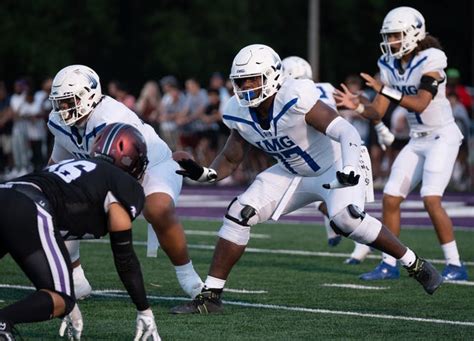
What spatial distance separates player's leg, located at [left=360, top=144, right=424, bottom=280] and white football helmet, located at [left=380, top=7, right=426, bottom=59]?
2.50 ft

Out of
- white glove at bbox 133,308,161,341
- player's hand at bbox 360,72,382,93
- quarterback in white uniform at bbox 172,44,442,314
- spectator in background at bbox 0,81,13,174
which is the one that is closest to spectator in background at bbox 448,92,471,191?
spectator in background at bbox 0,81,13,174

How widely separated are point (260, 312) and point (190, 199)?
30.5ft

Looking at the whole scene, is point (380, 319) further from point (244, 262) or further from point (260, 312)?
point (244, 262)

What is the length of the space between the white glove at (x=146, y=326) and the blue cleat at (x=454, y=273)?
342cm

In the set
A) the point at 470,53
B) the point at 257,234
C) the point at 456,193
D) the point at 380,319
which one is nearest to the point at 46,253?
the point at 380,319

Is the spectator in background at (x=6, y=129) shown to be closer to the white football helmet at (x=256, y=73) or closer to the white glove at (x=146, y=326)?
the white football helmet at (x=256, y=73)

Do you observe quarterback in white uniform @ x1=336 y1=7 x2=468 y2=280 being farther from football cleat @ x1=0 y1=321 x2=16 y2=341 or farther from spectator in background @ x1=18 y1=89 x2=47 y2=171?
spectator in background @ x1=18 y1=89 x2=47 y2=171

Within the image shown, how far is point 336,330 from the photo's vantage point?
688 centimetres

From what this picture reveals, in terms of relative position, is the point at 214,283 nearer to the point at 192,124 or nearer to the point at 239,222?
the point at 239,222

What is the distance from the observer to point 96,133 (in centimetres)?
748

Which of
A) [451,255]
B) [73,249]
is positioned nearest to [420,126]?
[451,255]

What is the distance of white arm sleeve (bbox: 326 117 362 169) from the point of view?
739 centimetres

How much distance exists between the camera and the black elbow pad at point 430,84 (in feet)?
30.2

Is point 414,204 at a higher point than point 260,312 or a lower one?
lower
